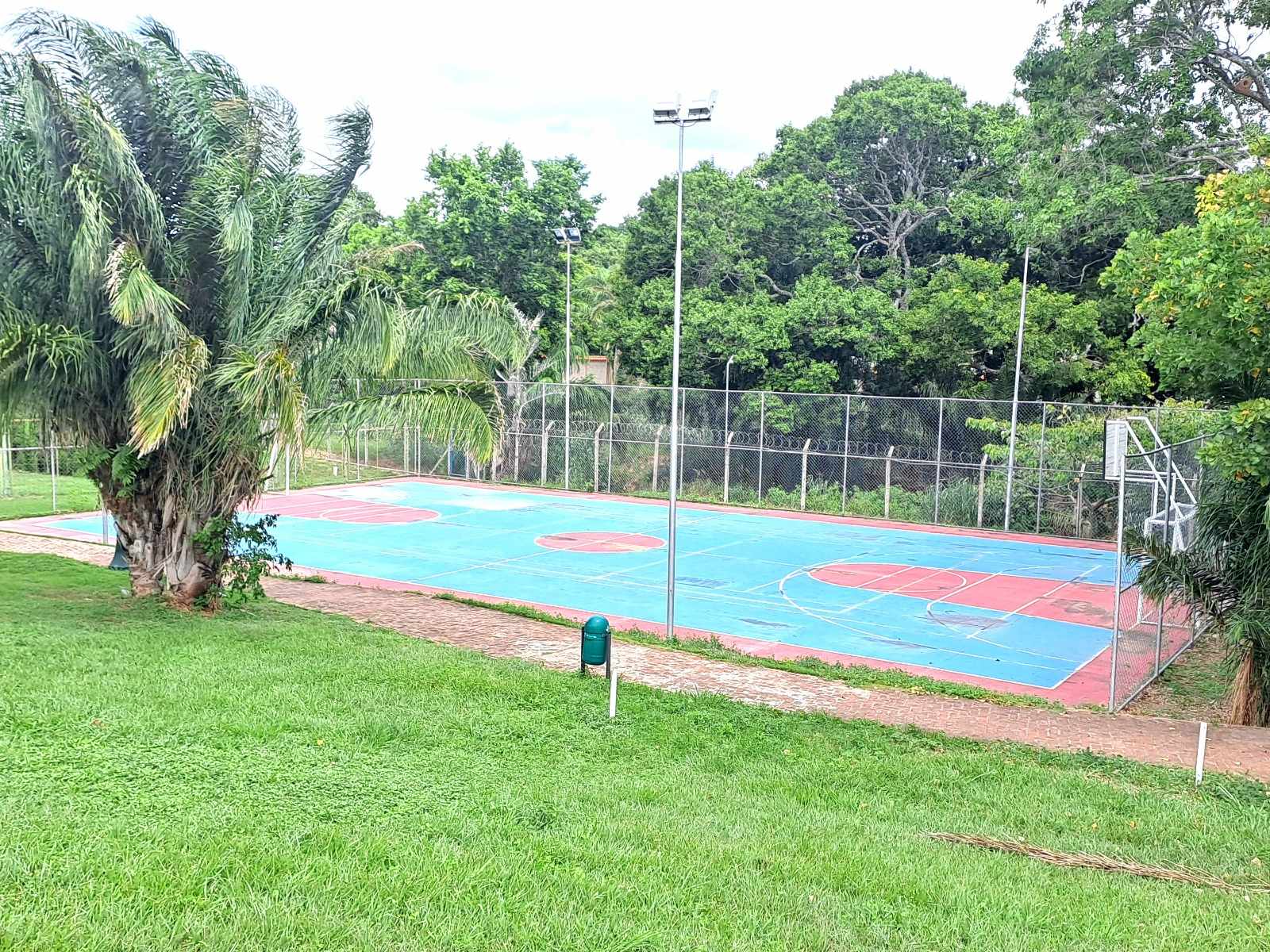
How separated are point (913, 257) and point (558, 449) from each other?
13349 millimetres

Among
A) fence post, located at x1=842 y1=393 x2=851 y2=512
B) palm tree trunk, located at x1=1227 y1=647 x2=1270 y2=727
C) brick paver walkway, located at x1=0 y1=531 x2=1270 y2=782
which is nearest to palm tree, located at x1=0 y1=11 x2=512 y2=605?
brick paver walkway, located at x1=0 y1=531 x2=1270 y2=782

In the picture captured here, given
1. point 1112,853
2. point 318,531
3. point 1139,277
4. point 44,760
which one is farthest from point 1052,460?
point 44,760

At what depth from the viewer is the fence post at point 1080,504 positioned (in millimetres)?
25272

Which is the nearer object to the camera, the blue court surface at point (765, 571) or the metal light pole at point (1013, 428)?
the blue court surface at point (765, 571)

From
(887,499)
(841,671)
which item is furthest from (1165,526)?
(887,499)

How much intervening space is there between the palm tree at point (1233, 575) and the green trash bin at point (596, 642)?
5.55 m

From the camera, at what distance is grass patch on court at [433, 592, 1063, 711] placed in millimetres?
11445

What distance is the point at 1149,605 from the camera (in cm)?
1320

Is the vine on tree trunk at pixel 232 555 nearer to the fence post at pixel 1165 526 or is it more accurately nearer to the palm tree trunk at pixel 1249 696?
Result: the fence post at pixel 1165 526

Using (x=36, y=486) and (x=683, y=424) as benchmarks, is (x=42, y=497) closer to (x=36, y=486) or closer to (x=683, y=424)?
(x=36, y=486)

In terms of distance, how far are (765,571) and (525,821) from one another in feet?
47.6

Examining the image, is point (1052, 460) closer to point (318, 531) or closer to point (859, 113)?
point (859, 113)

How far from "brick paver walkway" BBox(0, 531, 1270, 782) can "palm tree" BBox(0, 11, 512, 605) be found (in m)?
2.58

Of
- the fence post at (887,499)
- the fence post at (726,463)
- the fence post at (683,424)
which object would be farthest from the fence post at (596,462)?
the fence post at (887,499)
